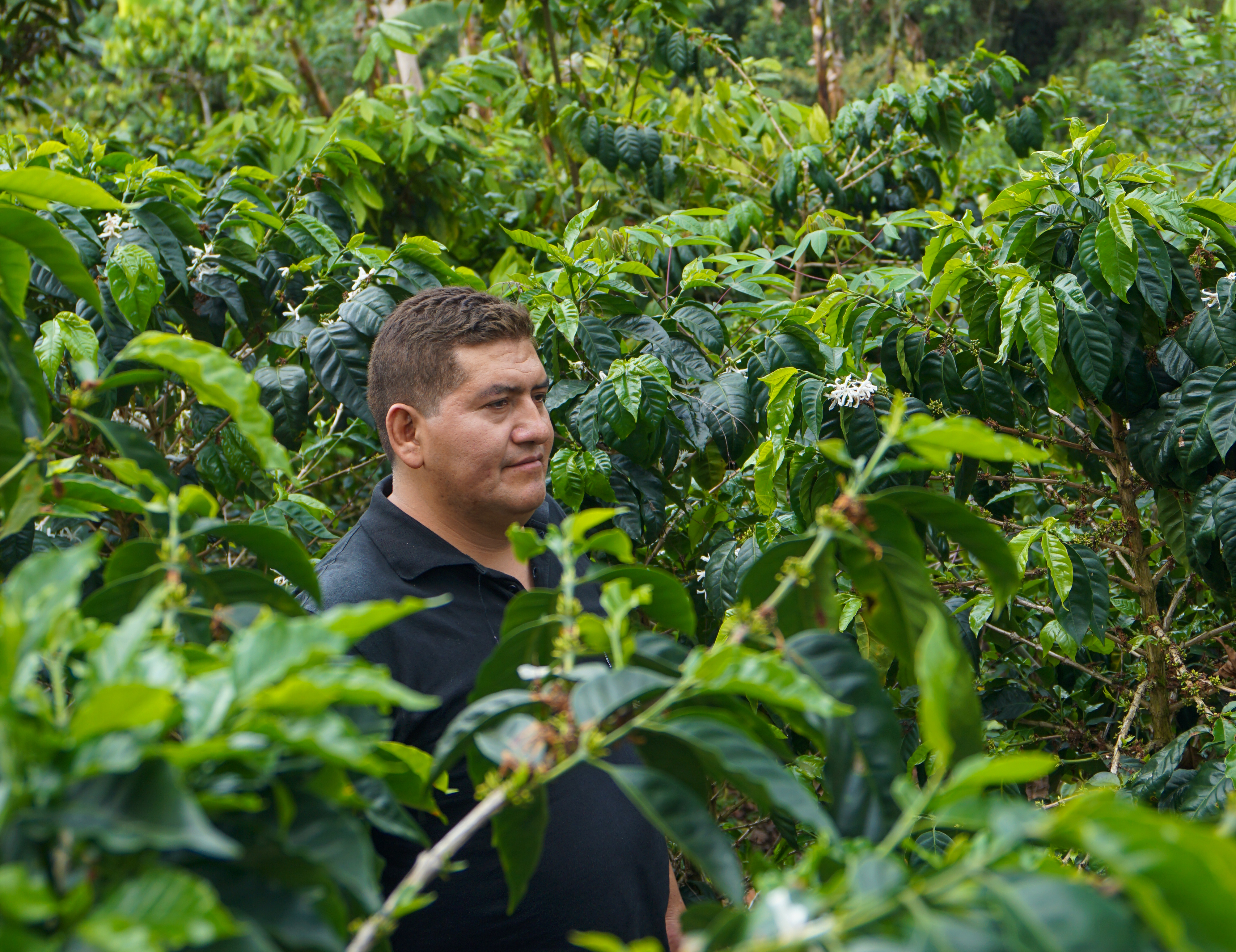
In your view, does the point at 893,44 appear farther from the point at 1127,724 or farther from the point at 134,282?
the point at 134,282

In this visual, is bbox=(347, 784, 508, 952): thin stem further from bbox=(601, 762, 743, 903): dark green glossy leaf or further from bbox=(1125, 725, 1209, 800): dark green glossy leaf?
bbox=(1125, 725, 1209, 800): dark green glossy leaf

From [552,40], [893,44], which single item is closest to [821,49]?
[893,44]

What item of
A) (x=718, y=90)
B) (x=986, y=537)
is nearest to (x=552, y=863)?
(x=986, y=537)

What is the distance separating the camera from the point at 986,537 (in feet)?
2.98

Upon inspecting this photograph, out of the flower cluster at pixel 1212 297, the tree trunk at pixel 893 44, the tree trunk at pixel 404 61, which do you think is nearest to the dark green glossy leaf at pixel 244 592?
the flower cluster at pixel 1212 297

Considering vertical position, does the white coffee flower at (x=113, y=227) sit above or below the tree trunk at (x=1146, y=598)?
above

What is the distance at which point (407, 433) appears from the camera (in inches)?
82.0

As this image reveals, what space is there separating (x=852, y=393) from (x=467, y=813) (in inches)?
38.2

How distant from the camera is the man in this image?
1661mm

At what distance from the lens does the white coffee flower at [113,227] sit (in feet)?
7.72

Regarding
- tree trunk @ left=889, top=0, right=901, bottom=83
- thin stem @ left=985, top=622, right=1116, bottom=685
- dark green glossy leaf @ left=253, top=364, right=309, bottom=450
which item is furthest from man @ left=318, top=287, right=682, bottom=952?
tree trunk @ left=889, top=0, right=901, bottom=83

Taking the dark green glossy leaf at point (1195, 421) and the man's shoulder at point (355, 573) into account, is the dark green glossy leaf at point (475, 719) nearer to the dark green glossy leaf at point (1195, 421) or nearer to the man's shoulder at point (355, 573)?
the man's shoulder at point (355, 573)

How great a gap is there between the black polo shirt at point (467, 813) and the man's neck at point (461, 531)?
73 mm

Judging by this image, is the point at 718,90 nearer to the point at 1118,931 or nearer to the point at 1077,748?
the point at 1077,748
